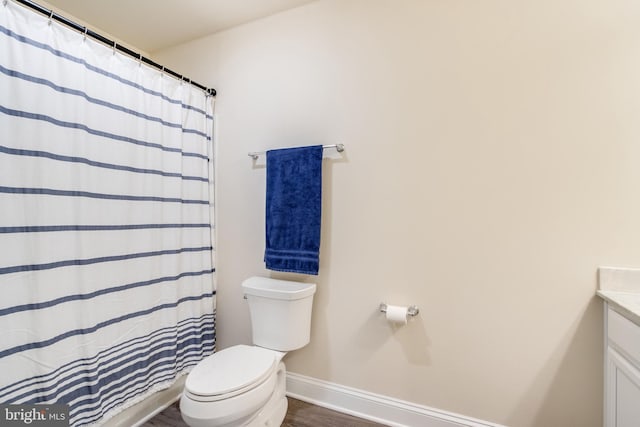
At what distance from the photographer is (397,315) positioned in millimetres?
1470

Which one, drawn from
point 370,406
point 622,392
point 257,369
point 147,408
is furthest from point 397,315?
point 147,408

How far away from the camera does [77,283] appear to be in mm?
1282

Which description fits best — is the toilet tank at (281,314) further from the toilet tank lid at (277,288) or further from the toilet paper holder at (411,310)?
the toilet paper holder at (411,310)

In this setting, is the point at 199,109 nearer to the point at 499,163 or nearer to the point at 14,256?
the point at 14,256

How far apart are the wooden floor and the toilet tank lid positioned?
71 cm

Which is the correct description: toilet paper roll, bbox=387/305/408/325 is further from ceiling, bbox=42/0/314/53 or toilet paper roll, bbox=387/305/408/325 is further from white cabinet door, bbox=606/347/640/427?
ceiling, bbox=42/0/314/53

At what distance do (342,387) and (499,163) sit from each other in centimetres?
153

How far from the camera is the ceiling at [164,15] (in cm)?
177

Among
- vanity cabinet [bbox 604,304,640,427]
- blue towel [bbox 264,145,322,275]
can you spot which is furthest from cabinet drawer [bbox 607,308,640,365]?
blue towel [bbox 264,145,322,275]

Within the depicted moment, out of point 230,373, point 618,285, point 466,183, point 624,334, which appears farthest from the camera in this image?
point 466,183

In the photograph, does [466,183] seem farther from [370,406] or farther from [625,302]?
[370,406]

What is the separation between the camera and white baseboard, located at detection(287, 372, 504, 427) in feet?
4.82

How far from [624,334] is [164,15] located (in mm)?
2925

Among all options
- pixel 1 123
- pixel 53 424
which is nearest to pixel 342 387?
pixel 53 424
